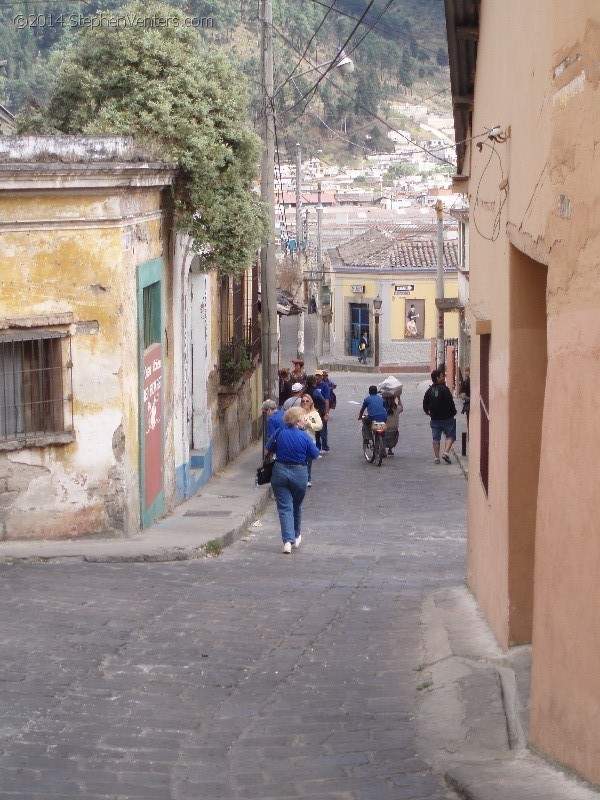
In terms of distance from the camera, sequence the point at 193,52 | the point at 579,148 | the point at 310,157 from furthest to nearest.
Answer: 1. the point at 310,157
2. the point at 193,52
3. the point at 579,148

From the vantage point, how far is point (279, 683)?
7.43m

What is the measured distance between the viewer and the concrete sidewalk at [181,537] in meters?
11.3

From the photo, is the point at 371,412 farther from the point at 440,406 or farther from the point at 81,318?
the point at 81,318

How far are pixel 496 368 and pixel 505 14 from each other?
220 cm

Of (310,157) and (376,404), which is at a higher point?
(310,157)

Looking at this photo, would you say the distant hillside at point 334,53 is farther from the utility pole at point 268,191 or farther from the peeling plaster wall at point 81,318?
the peeling plaster wall at point 81,318

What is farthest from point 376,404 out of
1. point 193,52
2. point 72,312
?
point 72,312

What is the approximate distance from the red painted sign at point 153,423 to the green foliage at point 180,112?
1.72 metres

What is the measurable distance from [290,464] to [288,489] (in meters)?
0.32

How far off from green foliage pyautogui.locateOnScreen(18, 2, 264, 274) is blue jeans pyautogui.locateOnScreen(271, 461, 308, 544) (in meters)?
3.40

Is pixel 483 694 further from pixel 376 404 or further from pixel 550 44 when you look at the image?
pixel 376 404

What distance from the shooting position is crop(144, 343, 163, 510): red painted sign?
42.9ft

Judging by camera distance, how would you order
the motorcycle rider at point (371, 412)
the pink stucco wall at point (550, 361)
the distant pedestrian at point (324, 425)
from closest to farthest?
the pink stucco wall at point (550, 361) → the motorcycle rider at point (371, 412) → the distant pedestrian at point (324, 425)

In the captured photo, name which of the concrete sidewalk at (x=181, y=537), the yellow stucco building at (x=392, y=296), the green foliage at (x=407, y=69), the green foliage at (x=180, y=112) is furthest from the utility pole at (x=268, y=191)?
the green foliage at (x=407, y=69)
